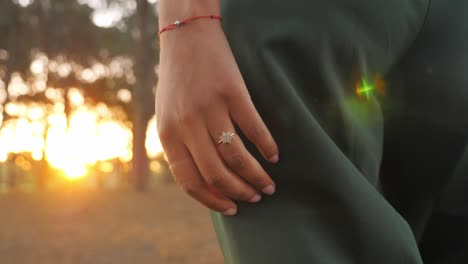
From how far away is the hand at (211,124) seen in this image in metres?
0.77

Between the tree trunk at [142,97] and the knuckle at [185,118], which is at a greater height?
the tree trunk at [142,97]

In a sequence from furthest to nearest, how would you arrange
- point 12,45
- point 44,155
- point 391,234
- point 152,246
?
point 44,155 → point 12,45 → point 152,246 → point 391,234

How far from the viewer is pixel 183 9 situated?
852mm

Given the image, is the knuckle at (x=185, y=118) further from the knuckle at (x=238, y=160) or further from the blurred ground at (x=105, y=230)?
the blurred ground at (x=105, y=230)

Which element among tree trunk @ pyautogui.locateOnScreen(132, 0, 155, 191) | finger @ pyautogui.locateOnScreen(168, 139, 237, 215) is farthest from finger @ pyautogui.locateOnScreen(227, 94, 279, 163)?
tree trunk @ pyautogui.locateOnScreen(132, 0, 155, 191)

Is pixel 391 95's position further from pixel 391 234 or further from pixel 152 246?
pixel 152 246

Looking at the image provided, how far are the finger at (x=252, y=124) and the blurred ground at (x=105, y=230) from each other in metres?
5.15

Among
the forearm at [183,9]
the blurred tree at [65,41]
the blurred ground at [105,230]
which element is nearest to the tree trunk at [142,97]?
the blurred ground at [105,230]

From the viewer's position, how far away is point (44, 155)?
21.2 meters

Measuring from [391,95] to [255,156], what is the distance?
330 millimetres

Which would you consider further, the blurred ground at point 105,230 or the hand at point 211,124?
the blurred ground at point 105,230

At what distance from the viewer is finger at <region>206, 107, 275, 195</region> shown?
77 centimetres

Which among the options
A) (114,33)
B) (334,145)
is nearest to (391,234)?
(334,145)

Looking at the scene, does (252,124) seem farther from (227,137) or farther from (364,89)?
(364,89)
